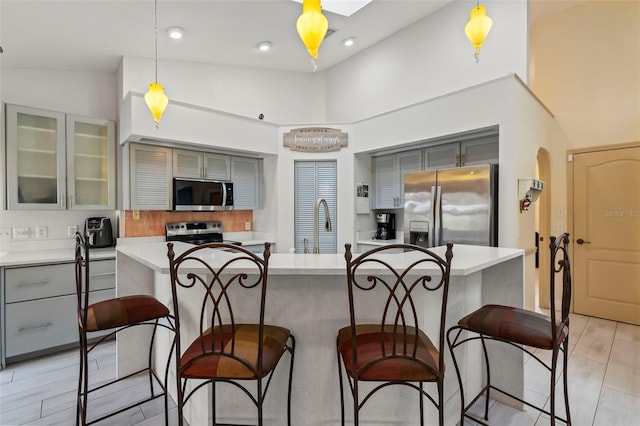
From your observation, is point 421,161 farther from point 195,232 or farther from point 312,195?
point 195,232

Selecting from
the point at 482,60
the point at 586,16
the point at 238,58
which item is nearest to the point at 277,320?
the point at 482,60

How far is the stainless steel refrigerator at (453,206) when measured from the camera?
9.97 ft

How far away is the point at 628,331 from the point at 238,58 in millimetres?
5599

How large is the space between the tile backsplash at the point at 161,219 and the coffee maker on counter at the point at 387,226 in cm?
198

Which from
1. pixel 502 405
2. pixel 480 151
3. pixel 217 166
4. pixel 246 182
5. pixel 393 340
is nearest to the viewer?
pixel 393 340

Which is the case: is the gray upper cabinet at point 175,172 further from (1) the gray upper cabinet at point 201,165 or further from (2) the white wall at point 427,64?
(2) the white wall at point 427,64

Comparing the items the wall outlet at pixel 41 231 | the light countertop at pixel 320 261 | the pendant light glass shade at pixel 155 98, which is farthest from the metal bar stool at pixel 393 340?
the wall outlet at pixel 41 231

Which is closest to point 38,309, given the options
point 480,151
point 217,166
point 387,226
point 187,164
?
point 187,164

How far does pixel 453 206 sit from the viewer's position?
3248 millimetres

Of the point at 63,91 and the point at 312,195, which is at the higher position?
the point at 63,91

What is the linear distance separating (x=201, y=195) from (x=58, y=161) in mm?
1427

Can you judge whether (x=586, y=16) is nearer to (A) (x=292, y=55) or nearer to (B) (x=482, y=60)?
(B) (x=482, y=60)

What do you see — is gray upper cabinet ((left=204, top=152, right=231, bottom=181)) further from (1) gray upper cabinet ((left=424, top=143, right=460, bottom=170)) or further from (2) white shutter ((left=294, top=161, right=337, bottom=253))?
(1) gray upper cabinet ((left=424, top=143, right=460, bottom=170))

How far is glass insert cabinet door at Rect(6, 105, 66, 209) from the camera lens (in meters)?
3.07
